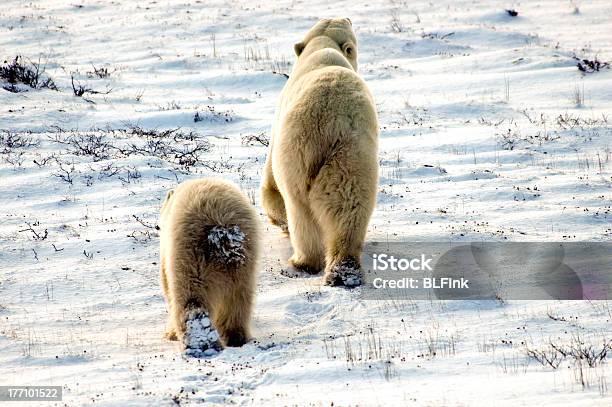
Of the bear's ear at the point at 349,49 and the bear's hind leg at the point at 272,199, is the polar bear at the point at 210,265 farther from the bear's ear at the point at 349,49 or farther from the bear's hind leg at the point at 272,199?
the bear's ear at the point at 349,49

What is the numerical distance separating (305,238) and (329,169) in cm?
83

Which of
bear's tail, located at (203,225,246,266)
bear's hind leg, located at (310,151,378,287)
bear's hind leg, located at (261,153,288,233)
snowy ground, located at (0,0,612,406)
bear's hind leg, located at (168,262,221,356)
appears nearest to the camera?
snowy ground, located at (0,0,612,406)

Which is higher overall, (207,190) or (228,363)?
(207,190)

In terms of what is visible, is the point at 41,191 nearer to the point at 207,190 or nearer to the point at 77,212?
the point at 77,212

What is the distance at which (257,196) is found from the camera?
947cm

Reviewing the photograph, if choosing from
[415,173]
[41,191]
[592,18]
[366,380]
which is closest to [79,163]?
[41,191]

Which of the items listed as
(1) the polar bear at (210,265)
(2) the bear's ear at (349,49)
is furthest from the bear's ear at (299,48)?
(1) the polar bear at (210,265)

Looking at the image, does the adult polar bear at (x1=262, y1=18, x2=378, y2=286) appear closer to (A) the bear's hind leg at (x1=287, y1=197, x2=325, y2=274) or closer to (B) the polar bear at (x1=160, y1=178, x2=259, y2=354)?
(A) the bear's hind leg at (x1=287, y1=197, x2=325, y2=274)

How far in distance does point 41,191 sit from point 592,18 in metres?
16.4

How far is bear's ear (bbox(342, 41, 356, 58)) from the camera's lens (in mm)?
8844

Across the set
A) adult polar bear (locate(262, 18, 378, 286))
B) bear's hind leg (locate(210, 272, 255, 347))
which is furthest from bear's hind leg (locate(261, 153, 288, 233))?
bear's hind leg (locate(210, 272, 255, 347))

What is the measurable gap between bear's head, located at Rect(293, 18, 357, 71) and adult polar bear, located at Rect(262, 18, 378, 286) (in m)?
1.47

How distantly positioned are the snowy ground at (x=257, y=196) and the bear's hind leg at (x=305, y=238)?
1.01ft

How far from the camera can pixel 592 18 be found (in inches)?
798
